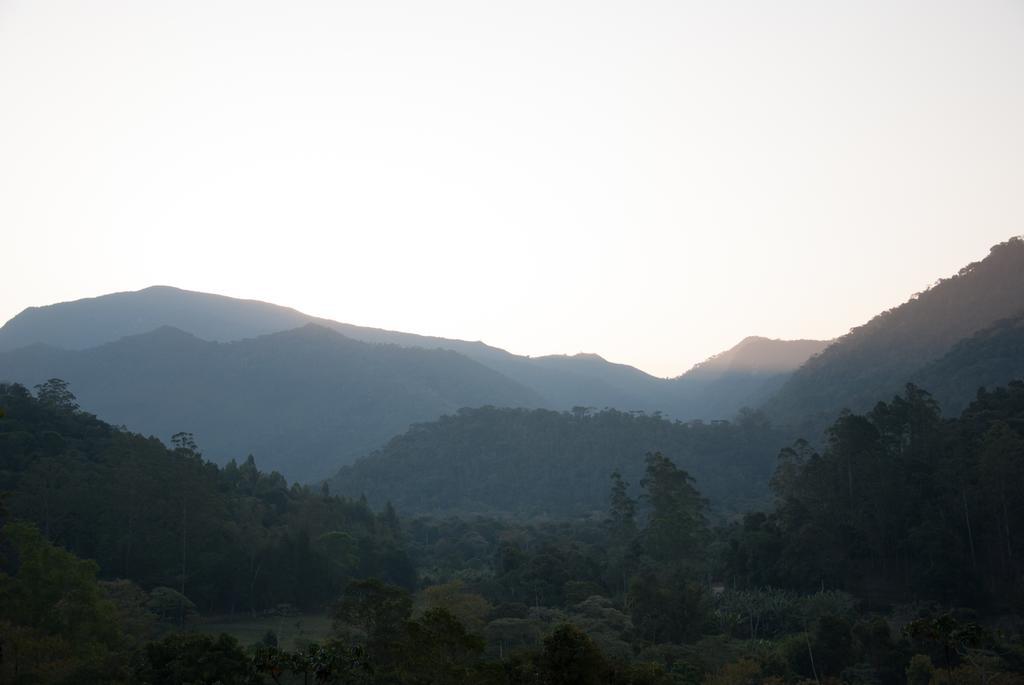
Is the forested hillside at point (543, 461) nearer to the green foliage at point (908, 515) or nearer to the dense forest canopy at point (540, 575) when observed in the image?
the dense forest canopy at point (540, 575)

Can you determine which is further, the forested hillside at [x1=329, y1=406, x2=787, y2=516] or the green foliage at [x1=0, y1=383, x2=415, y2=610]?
the forested hillside at [x1=329, y1=406, x2=787, y2=516]

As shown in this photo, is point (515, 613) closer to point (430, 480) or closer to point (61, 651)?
point (61, 651)

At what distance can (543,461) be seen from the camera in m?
141

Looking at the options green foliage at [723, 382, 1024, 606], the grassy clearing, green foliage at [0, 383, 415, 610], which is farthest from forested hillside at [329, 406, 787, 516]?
the grassy clearing

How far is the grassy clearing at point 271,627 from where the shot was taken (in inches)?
1820

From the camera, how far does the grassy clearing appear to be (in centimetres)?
4622

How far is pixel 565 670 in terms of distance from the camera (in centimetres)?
2217

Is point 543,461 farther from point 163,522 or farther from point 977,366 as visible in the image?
point 163,522

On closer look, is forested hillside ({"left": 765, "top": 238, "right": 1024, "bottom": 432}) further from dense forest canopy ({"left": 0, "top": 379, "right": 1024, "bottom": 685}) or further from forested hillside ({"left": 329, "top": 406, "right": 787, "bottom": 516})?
dense forest canopy ({"left": 0, "top": 379, "right": 1024, "bottom": 685})

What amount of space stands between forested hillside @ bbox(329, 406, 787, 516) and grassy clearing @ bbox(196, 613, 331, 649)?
71.4 m

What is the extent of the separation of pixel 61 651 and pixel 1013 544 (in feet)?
147

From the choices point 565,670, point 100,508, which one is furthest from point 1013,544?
point 100,508

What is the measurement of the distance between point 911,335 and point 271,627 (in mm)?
104946

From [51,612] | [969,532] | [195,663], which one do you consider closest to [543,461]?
[969,532]
